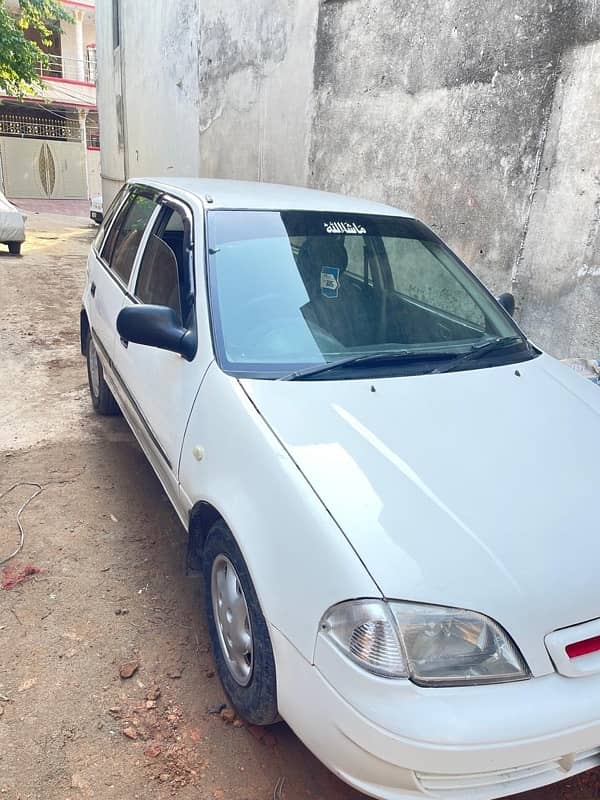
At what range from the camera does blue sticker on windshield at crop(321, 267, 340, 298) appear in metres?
2.71

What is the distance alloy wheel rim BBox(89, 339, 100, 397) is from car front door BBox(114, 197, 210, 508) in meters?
0.95

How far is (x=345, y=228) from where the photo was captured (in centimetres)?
299

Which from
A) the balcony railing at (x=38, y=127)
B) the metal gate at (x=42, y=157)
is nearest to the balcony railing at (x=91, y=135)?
the balcony railing at (x=38, y=127)

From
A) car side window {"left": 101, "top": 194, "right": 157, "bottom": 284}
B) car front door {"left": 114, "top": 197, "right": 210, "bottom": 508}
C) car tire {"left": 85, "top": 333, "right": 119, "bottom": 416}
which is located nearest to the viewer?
car front door {"left": 114, "top": 197, "right": 210, "bottom": 508}

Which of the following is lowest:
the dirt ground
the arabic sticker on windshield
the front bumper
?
the dirt ground

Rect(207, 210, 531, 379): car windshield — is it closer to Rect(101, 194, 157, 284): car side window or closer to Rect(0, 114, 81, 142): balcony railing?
Rect(101, 194, 157, 284): car side window

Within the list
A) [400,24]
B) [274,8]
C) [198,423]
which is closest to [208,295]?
[198,423]

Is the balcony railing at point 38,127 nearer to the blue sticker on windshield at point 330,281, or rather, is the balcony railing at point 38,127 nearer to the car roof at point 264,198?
the car roof at point 264,198

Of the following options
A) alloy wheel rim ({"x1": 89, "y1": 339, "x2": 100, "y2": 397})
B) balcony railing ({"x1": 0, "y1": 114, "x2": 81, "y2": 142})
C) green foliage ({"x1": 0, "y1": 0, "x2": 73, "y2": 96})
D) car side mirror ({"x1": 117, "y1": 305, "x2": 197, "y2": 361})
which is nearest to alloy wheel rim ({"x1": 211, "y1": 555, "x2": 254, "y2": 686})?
car side mirror ({"x1": 117, "y1": 305, "x2": 197, "y2": 361})

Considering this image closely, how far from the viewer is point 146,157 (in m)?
12.8

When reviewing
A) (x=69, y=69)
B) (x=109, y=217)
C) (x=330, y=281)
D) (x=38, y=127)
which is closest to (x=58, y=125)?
(x=38, y=127)

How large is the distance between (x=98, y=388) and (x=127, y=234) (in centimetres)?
125

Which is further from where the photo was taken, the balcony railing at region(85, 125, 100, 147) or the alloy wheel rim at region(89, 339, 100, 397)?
the balcony railing at region(85, 125, 100, 147)

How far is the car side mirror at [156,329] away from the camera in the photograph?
7.97 feet
